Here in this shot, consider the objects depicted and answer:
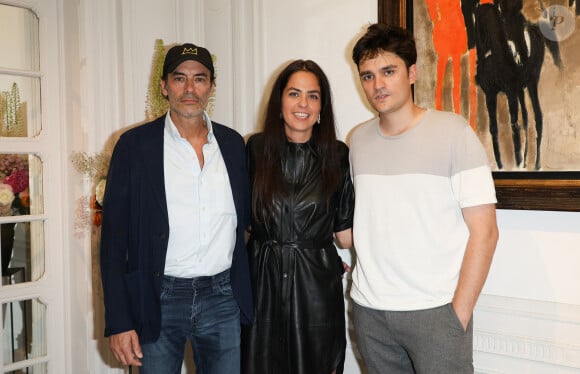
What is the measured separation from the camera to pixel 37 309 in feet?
9.27

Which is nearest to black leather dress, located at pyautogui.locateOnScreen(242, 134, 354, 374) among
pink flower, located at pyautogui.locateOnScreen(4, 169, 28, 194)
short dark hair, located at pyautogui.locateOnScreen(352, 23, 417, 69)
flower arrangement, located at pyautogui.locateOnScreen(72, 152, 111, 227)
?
short dark hair, located at pyautogui.locateOnScreen(352, 23, 417, 69)

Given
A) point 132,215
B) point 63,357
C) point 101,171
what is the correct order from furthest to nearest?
point 63,357 → point 101,171 → point 132,215

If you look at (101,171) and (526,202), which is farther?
(101,171)

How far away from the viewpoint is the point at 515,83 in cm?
190

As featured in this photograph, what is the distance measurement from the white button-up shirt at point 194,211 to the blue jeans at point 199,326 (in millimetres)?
57

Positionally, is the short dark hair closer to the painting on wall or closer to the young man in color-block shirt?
the young man in color-block shirt

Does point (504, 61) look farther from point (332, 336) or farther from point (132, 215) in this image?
point (132, 215)

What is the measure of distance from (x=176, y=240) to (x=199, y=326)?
1.11 feet

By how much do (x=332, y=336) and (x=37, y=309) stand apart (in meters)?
1.82

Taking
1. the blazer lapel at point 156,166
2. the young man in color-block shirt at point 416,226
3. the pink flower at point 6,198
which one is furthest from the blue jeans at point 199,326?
the pink flower at point 6,198

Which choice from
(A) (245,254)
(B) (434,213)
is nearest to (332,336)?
(A) (245,254)

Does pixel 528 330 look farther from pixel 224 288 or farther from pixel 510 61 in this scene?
pixel 224 288

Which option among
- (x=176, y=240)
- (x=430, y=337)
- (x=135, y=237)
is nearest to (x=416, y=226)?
(x=430, y=337)

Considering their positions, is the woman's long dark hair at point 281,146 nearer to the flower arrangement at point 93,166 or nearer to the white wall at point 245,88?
the white wall at point 245,88
